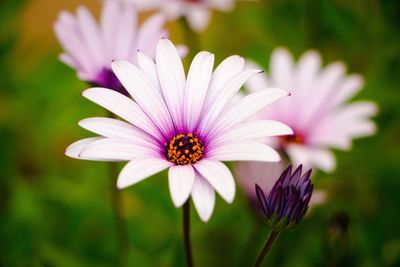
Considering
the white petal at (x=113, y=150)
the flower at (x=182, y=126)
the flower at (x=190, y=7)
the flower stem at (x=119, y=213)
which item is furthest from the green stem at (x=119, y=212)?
the flower at (x=190, y=7)

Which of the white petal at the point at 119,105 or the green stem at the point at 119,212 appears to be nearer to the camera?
the white petal at the point at 119,105

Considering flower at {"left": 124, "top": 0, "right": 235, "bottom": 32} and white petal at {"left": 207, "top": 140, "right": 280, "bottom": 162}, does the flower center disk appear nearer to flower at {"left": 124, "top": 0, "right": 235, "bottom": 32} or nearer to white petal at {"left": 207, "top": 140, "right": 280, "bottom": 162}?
white petal at {"left": 207, "top": 140, "right": 280, "bottom": 162}

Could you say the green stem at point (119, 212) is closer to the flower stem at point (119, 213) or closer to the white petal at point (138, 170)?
the flower stem at point (119, 213)

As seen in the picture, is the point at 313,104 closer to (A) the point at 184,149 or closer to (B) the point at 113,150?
(A) the point at 184,149


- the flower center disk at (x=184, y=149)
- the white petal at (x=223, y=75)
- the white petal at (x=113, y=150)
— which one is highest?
the white petal at (x=223, y=75)

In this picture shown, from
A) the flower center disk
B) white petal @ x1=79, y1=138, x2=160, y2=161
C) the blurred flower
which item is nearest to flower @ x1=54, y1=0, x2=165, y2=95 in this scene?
the flower center disk

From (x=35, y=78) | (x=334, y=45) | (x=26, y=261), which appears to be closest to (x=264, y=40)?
(x=334, y=45)
